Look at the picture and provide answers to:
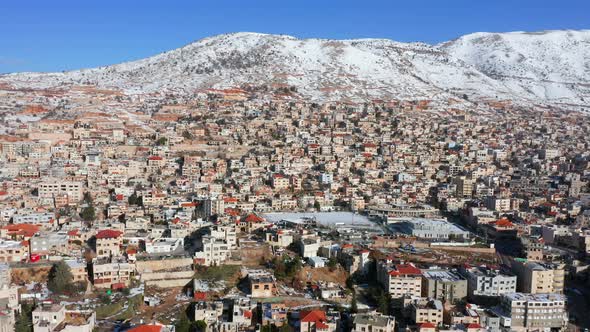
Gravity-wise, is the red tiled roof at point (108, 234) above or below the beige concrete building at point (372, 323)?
above

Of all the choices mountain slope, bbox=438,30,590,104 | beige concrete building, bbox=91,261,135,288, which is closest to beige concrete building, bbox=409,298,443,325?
beige concrete building, bbox=91,261,135,288

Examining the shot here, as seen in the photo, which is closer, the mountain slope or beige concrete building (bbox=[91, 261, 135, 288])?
beige concrete building (bbox=[91, 261, 135, 288])

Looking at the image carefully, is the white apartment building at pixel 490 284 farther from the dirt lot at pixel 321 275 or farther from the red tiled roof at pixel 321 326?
the red tiled roof at pixel 321 326

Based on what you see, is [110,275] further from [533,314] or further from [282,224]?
[533,314]

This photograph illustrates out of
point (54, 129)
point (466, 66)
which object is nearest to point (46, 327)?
point (54, 129)

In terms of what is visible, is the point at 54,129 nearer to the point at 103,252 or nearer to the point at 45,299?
the point at 103,252

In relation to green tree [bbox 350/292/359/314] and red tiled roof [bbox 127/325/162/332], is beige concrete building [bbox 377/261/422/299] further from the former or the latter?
red tiled roof [bbox 127/325/162/332]

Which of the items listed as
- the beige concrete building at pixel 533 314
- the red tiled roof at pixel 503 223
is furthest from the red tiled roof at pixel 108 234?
the red tiled roof at pixel 503 223
